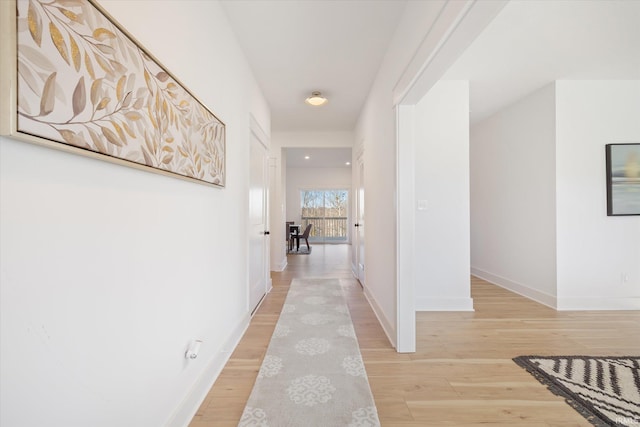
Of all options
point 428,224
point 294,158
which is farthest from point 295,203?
point 428,224

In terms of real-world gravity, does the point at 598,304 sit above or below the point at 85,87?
below

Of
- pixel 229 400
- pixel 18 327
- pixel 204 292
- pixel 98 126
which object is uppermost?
pixel 98 126

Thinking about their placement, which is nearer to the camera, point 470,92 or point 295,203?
point 470,92

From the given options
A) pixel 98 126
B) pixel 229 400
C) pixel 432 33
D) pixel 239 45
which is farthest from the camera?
pixel 239 45

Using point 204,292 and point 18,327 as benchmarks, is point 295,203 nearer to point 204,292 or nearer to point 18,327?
point 204,292

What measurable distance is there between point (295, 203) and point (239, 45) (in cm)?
758

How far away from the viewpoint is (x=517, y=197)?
3.73 meters

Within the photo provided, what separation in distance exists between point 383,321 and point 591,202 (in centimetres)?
290

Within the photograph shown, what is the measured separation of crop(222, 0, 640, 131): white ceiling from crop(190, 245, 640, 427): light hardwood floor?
2.68 metres

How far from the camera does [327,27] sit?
222cm

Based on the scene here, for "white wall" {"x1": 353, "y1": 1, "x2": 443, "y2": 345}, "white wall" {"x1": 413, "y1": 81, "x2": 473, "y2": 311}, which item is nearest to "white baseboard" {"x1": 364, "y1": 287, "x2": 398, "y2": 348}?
"white wall" {"x1": 353, "y1": 1, "x2": 443, "y2": 345}

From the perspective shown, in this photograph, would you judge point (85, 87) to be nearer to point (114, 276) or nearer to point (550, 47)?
point (114, 276)

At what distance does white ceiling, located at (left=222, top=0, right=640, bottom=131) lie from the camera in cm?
202

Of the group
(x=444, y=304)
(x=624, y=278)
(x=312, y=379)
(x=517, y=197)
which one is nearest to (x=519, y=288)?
(x=624, y=278)
